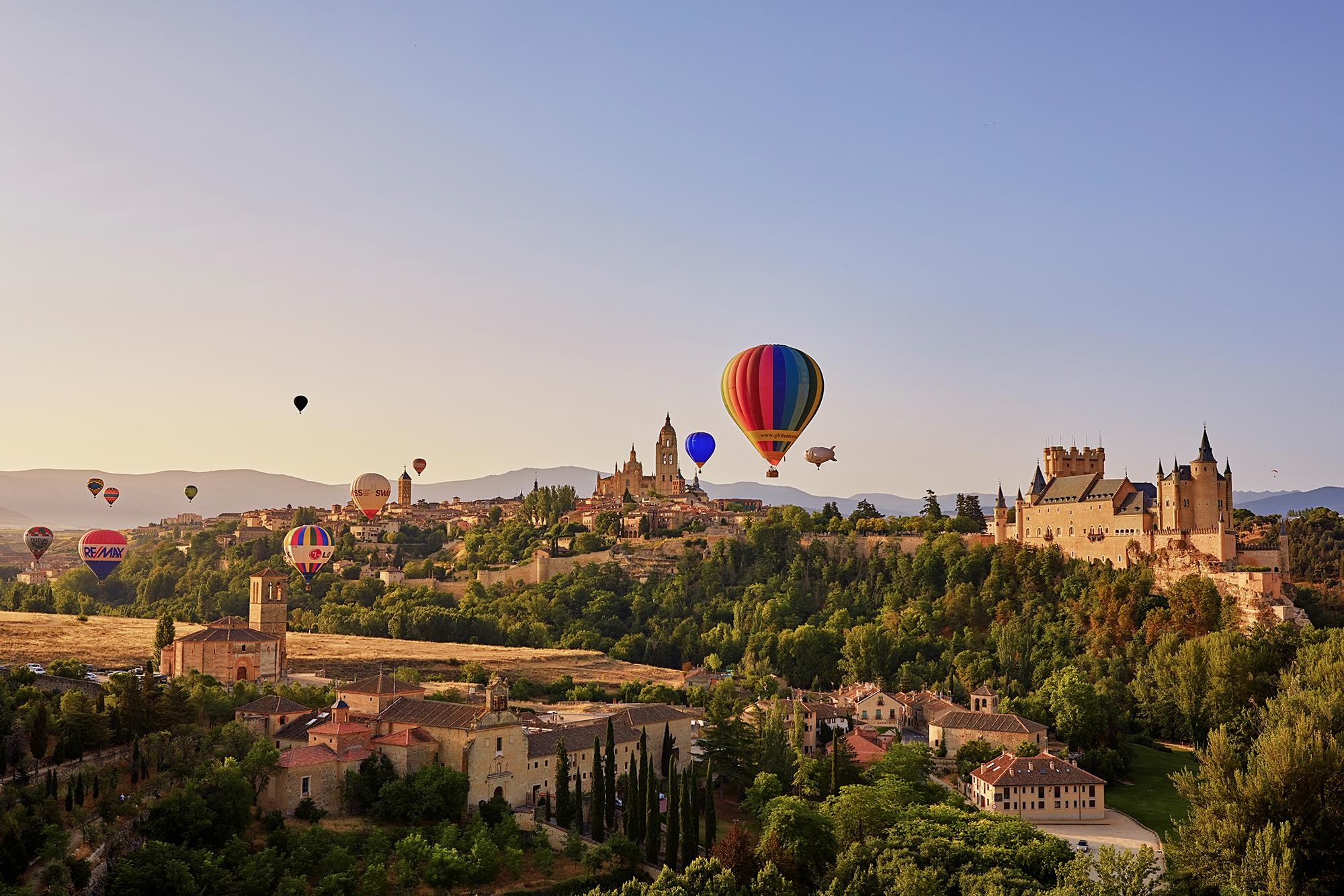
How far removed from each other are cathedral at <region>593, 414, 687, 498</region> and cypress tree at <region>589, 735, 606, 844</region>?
73747 mm

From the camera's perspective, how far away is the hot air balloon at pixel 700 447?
7312 cm

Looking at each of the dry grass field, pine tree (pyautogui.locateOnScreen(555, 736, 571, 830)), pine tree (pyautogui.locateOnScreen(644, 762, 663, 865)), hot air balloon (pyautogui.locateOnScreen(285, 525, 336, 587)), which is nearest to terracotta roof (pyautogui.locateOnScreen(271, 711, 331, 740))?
pine tree (pyautogui.locateOnScreen(555, 736, 571, 830))

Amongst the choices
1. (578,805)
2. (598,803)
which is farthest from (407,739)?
(598,803)

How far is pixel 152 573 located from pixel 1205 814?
70.9 m

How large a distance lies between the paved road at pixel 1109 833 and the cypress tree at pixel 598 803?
36.6 ft

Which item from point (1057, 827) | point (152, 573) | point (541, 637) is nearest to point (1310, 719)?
point (1057, 827)

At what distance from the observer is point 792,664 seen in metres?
57.5

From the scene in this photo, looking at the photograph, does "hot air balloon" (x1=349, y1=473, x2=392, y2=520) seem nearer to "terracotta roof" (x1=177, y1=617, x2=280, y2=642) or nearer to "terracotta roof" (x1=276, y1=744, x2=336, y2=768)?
"terracotta roof" (x1=177, y1=617, x2=280, y2=642)

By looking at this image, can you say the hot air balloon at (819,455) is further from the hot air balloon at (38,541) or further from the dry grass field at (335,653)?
the hot air balloon at (38,541)

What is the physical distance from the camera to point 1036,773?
3700 centimetres

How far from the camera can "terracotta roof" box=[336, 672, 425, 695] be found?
1465 inches

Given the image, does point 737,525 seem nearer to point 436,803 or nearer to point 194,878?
point 436,803

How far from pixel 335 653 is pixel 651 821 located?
27034mm

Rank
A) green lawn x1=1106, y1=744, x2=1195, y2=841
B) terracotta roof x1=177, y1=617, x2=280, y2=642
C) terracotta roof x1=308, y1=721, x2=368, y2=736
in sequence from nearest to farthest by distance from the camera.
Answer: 1. terracotta roof x1=308, y1=721, x2=368, y2=736
2. green lawn x1=1106, y1=744, x2=1195, y2=841
3. terracotta roof x1=177, y1=617, x2=280, y2=642
